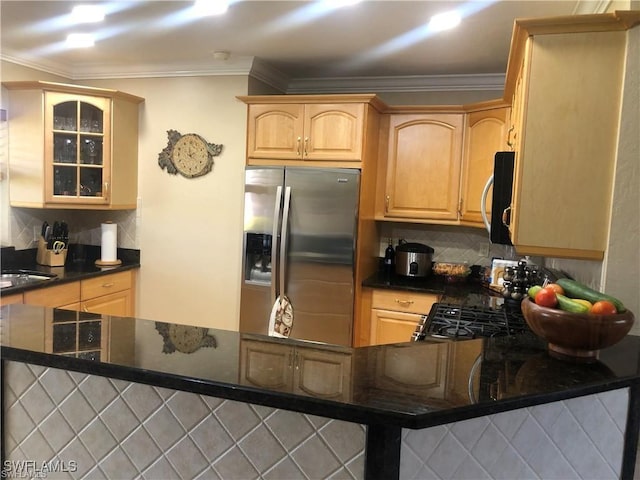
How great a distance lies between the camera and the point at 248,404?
107 centimetres

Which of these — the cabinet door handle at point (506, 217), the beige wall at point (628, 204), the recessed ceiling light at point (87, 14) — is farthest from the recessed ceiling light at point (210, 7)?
the beige wall at point (628, 204)

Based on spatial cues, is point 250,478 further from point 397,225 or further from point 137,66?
point 137,66

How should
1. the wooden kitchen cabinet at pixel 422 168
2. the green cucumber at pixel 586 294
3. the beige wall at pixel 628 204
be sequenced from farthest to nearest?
the wooden kitchen cabinet at pixel 422 168, the beige wall at pixel 628 204, the green cucumber at pixel 586 294

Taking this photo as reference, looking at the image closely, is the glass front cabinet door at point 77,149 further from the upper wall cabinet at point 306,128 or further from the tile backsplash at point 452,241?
the tile backsplash at point 452,241

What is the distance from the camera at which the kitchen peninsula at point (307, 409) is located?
1.00 metres

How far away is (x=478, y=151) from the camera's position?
3451 millimetres

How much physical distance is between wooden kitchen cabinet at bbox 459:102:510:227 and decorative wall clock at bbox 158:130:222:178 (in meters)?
1.75

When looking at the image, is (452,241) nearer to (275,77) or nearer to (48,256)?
(275,77)

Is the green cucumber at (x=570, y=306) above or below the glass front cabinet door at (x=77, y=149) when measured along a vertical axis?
below

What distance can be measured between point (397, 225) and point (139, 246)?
6.62ft

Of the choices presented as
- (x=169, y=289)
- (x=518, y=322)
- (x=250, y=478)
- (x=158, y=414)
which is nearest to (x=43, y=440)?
(x=158, y=414)

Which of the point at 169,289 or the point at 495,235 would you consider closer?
the point at 495,235

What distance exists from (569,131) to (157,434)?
1551 mm

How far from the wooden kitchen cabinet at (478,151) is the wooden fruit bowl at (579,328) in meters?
2.16
